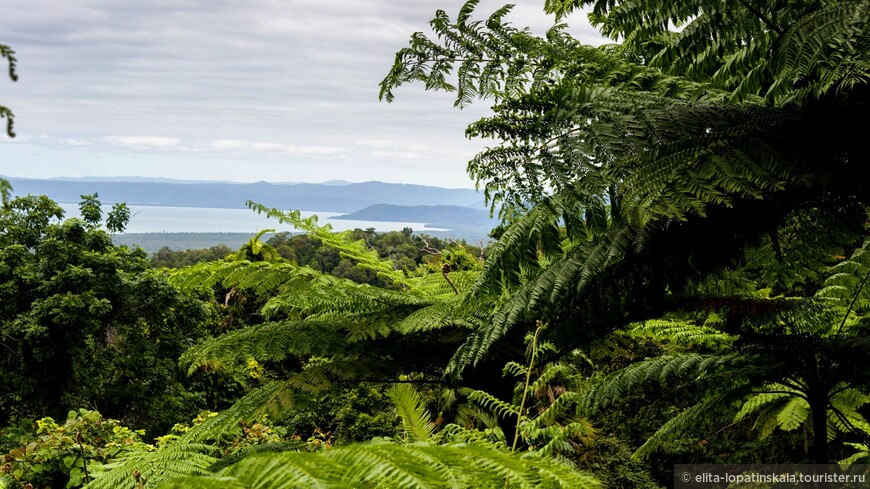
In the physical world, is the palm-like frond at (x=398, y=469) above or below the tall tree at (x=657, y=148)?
below

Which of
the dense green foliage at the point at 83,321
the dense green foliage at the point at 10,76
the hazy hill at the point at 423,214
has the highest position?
the hazy hill at the point at 423,214

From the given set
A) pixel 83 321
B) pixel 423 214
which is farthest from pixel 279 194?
pixel 83 321

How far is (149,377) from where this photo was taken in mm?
9375

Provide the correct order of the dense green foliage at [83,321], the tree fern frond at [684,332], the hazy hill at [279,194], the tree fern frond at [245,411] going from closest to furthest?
1. the tree fern frond at [245,411]
2. the tree fern frond at [684,332]
3. the dense green foliage at [83,321]
4. the hazy hill at [279,194]

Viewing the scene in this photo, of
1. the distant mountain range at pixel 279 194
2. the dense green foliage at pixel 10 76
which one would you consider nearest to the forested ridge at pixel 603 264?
the dense green foliage at pixel 10 76

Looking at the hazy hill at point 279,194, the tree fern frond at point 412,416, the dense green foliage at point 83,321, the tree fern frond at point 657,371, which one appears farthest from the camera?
the hazy hill at point 279,194

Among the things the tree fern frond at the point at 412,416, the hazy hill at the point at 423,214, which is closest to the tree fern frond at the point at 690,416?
the tree fern frond at the point at 412,416

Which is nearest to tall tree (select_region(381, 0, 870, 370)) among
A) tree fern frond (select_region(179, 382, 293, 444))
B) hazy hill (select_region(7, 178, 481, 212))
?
tree fern frond (select_region(179, 382, 293, 444))

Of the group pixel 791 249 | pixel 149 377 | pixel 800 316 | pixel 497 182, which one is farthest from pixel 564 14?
pixel 149 377

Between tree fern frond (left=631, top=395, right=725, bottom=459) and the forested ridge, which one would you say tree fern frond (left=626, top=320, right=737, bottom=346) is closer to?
the forested ridge

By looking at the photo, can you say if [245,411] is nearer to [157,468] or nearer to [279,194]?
[157,468]

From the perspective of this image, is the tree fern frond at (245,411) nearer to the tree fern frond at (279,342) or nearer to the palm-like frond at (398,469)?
the tree fern frond at (279,342)

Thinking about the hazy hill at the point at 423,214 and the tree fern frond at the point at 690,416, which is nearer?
the tree fern frond at the point at 690,416

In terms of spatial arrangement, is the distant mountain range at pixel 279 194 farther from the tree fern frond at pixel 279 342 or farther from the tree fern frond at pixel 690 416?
the tree fern frond at pixel 690 416
